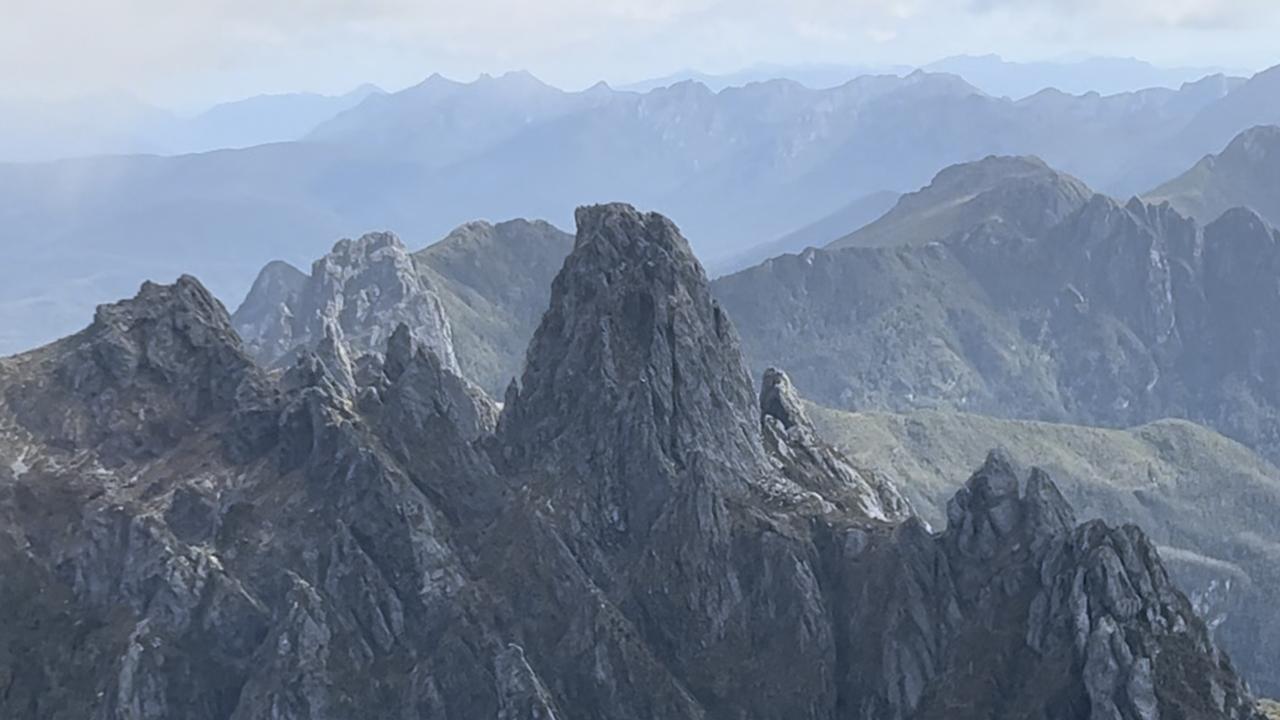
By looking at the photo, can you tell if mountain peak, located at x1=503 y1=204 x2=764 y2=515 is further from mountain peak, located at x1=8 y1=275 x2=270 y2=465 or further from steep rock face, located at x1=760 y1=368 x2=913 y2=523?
mountain peak, located at x1=8 y1=275 x2=270 y2=465

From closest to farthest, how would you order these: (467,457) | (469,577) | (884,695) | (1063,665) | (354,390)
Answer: (1063,665) → (884,695) → (469,577) → (467,457) → (354,390)

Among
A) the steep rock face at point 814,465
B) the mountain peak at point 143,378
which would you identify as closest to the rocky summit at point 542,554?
the mountain peak at point 143,378

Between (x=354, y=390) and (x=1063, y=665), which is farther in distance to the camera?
(x=354, y=390)

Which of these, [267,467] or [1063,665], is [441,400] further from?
[1063,665]

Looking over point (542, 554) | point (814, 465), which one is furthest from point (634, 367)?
point (814, 465)

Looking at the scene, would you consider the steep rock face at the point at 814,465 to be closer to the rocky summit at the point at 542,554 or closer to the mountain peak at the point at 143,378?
the rocky summit at the point at 542,554

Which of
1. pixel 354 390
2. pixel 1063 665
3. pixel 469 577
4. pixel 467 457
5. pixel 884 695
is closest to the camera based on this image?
pixel 1063 665

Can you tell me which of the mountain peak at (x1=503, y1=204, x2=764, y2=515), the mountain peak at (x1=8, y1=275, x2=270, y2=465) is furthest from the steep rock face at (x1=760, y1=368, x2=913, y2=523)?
the mountain peak at (x1=8, y1=275, x2=270, y2=465)

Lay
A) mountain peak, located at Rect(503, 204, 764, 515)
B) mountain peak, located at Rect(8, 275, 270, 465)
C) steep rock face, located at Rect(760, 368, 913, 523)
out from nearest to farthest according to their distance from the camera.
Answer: mountain peak, located at Rect(503, 204, 764, 515)
mountain peak, located at Rect(8, 275, 270, 465)
steep rock face, located at Rect(760, 368, 913, 523)

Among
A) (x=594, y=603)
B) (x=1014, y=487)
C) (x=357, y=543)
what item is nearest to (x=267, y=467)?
(x=357, y=543)
